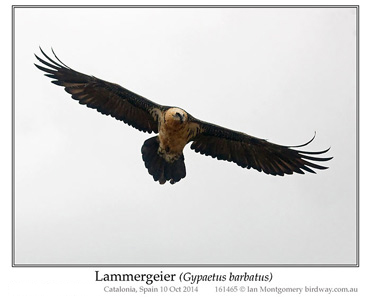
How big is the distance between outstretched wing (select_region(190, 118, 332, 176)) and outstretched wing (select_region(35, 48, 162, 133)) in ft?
2.96

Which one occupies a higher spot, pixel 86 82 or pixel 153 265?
pixel 86 82

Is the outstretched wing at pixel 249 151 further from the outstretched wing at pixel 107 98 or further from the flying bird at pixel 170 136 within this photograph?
the outstretched wing at pixel 107 98

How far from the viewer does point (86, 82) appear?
501 inches

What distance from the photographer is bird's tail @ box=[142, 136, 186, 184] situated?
41.9 feet

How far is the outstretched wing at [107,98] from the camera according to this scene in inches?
499

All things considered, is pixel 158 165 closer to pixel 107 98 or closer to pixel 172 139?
pixel 172 139

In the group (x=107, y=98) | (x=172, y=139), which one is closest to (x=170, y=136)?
(x=172, y=139)

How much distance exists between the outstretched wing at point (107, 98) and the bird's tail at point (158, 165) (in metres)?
0.37

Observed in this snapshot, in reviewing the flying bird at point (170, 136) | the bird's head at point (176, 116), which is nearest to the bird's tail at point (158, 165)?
the flying bird at point (170, 136)

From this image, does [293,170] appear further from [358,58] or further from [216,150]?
[358,58]

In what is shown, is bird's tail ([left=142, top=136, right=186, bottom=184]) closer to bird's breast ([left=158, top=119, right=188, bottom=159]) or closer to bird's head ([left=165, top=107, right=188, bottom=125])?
bird's breast ([left=158, top=119, right=188, bottom=159])

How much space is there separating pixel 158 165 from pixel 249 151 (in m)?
1.74

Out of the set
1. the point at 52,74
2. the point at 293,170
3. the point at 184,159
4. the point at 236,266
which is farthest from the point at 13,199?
the point at 293,170

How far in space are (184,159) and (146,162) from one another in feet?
2.32
